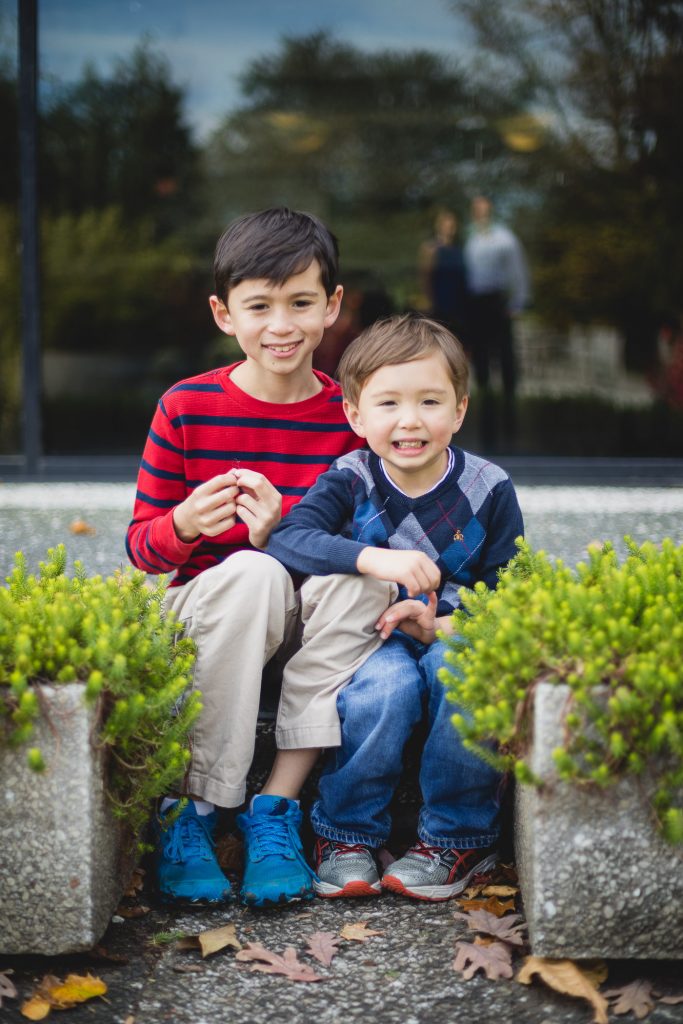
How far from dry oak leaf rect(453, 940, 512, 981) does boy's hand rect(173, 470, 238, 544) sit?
A: 3.40 feet

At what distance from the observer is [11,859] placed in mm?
2086

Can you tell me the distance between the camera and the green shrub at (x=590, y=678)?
1954mm

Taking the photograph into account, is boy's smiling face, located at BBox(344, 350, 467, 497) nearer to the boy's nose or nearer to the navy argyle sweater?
the navy argyle sweater

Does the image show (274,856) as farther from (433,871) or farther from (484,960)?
(484,960)

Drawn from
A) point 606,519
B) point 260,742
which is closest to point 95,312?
point 606,519

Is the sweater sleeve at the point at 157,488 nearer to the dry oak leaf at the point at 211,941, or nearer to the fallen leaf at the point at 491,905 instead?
the dry oak leaf at the point at 211,941

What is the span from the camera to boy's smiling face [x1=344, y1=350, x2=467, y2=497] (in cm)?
256

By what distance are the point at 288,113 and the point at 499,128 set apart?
3.93 feet

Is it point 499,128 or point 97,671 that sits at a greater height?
point 499,128

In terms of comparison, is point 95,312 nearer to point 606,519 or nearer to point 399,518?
point 606,519

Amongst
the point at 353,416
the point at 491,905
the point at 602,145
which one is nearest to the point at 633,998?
the point at 491,905

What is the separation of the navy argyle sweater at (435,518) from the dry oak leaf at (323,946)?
2.49 ft

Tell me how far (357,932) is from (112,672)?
0.79 meters

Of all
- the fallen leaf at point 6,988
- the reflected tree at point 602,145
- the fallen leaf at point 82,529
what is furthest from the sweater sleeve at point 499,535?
the reflected tree at point 602,145
